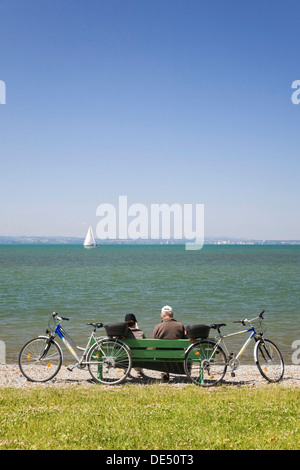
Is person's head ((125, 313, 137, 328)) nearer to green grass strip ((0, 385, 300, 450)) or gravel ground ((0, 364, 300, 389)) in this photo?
gravel ground ((0, 364, 300, 389))

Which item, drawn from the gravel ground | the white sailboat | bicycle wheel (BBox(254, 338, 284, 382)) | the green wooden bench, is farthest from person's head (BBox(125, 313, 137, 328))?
the white sailboat

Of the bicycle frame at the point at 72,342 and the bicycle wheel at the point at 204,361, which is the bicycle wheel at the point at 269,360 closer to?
the bicycle wheel at the point at 204,361

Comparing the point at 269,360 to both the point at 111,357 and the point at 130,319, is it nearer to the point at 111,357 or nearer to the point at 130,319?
the point at 130,319

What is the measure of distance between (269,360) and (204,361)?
5.57ft

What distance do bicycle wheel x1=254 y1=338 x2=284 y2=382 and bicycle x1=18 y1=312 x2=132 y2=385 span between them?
9.41 feet

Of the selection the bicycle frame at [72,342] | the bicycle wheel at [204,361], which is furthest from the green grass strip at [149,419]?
the bicycle frame at [72,342]

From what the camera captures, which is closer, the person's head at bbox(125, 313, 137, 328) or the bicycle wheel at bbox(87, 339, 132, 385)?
the bicycle wheel at bbox(87, 339, 132, 385)

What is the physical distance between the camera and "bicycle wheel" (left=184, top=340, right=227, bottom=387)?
9617 mm

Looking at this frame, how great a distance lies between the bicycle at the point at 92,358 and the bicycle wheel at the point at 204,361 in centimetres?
125

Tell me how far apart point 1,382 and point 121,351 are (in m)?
2.90

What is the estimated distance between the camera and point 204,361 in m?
9.64

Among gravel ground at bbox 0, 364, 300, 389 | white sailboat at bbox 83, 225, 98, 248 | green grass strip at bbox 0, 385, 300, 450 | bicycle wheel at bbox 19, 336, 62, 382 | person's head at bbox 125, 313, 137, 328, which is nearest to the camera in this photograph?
green grass strip at bbox 0, 385, 300, 450

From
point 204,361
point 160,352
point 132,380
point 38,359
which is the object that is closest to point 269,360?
point 204,361

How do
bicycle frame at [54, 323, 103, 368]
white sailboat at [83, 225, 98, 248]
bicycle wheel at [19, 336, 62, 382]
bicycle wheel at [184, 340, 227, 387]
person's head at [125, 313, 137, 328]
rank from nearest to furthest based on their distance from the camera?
1. bicycle wheel at [184, 340, 227, 387]
2. bicycle frame at [54, 323, 103, 368]
3. bicycle wheel at [19, 336, 62, 382]
4. person's head at [125, 313, 137, 328]
5. white sailboat at [83, 225, 98, 248]
